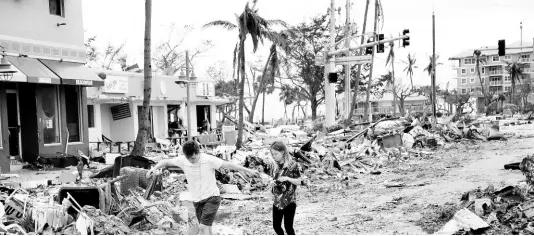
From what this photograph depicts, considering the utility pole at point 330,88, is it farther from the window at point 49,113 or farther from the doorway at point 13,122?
the doorway at point 13,122

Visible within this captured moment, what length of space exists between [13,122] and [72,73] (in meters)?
2.26

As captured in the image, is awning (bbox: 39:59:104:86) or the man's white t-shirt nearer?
the man's white t-shirt

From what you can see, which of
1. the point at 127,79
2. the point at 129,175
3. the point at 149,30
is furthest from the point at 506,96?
the point at 129,175

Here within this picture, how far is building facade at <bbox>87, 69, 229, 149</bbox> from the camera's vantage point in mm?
27438

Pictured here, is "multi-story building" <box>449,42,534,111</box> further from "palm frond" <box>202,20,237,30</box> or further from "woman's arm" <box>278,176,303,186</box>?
"woman's arm" <box>278,176,303,186</box>

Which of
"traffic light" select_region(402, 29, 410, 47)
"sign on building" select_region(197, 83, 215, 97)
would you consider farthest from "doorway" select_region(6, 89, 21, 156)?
"sign on building" select_region(197, 83, 215, 97)

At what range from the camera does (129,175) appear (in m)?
10.5

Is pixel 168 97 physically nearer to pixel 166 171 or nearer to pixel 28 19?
pixel 28 19

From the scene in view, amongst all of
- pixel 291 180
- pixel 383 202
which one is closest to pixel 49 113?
pixel 383 202

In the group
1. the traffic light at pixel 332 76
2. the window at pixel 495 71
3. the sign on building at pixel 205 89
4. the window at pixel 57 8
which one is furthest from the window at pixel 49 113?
the window at pixel 495 71

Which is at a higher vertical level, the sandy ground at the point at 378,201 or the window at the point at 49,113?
the window at the point at 49,113

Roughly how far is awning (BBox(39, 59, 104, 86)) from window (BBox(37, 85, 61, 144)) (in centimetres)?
72

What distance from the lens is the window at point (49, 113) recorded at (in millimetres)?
18484

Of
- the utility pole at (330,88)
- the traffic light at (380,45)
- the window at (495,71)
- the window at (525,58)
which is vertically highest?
the window at (525,58)
